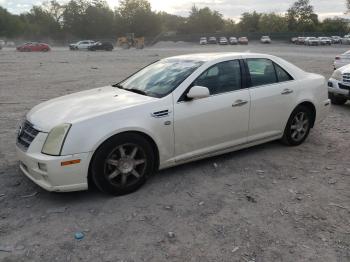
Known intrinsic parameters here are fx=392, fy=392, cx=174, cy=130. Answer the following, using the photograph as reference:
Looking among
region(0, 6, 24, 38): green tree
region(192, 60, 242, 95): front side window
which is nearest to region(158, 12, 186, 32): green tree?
region(0, 6, 24, 38): green tree

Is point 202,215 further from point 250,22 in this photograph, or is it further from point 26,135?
point 250,22

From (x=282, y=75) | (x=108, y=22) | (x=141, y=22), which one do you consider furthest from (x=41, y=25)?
(x=282, y=75)

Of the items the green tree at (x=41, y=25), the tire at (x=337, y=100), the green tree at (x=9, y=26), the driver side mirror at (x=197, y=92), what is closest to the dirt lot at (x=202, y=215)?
the driver side mirror at (x=197, y=92)

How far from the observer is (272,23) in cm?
10719

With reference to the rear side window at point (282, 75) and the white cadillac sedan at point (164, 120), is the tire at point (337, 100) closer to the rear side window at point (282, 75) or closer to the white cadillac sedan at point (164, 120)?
the white cadillac sedan at point (164, 120)

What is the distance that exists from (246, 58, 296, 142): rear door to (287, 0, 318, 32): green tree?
342ft

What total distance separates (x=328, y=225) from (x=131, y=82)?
10.5 ft

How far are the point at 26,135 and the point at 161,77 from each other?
187 cm

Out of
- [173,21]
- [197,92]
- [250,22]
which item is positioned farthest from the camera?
[173,21]

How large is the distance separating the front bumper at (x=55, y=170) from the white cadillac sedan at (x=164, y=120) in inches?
0.4

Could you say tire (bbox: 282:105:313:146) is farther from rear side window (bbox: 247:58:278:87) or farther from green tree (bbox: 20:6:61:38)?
green tree (bbox: 20:6:61:38)

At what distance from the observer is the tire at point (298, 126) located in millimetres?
5973

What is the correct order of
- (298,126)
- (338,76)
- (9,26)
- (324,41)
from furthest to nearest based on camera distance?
(9,26) < (324,41) < (338,76) < (298,126)

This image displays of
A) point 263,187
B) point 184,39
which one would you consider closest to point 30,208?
point 263,187
